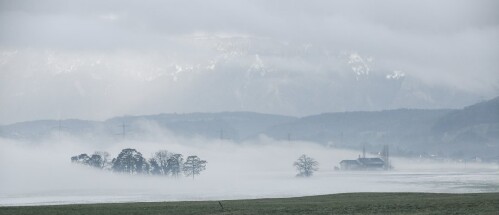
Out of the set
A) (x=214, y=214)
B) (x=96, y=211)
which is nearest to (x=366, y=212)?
(x=214, y=214)

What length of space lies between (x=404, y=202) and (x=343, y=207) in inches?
309

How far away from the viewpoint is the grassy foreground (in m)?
107

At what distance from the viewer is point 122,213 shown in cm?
11469

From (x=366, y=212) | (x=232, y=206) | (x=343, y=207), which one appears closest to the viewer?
(x=366, y=212)

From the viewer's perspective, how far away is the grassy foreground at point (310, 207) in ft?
351

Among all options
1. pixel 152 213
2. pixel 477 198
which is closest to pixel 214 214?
pixel 152 213

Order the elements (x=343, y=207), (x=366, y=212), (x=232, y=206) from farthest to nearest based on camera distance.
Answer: (x=232, y=206)
(x=343, y=207)
(x=366, y=212)

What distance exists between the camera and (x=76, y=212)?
380 ft

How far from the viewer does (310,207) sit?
116312 mm

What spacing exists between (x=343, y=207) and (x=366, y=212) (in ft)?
23.3

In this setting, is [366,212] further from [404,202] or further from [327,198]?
[327,198]

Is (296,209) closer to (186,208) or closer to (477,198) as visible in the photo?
(186,208)

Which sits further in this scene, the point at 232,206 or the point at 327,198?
the point at 327,198

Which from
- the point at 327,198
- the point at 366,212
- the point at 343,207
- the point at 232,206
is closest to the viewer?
the point at 366,212
